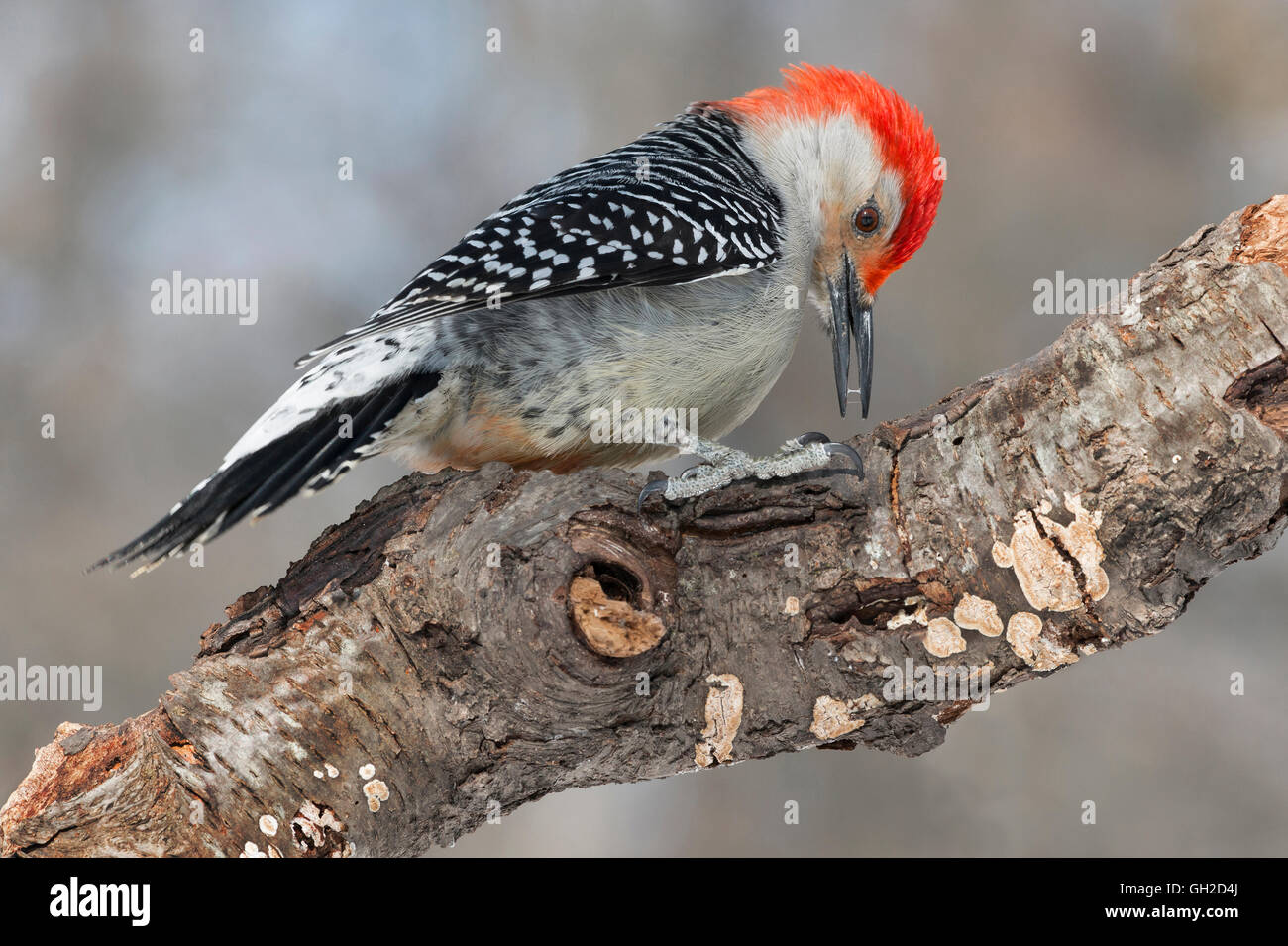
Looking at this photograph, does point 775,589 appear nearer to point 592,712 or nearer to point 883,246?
point 592,712

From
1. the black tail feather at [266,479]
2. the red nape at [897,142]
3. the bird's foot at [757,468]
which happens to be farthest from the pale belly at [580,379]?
the red nape at [897,142]

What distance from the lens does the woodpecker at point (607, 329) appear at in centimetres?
241

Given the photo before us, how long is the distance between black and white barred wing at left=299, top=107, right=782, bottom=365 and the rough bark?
25.0 inches

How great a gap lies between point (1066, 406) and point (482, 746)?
136 centimetres

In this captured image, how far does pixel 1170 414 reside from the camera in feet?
5.92

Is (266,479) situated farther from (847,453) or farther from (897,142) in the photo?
(897,142)

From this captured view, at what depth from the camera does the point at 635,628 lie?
1983 millimetres

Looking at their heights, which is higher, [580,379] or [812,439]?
[580,379]

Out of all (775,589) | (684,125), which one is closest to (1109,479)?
(775,589)

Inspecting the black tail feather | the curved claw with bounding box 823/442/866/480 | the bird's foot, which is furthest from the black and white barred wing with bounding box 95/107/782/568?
the curved claw with bounding box 823/442/866/480

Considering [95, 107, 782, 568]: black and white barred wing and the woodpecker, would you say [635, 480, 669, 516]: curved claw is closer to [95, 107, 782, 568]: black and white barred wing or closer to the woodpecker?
the woodpecker

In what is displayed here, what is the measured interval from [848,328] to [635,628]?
177 centimetres

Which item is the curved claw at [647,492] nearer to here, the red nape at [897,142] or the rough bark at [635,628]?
the rough bark at [635,628]

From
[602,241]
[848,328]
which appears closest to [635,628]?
[602,241]
